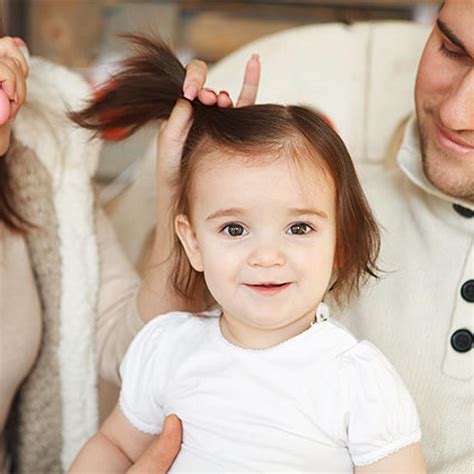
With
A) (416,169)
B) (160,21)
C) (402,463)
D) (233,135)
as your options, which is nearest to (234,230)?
(233,135)

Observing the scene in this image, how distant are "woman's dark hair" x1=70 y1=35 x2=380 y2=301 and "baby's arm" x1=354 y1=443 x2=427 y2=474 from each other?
24 cm

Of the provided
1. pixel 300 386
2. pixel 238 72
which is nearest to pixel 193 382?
pixel 300 386

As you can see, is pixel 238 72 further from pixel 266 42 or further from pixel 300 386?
pixel 300 386

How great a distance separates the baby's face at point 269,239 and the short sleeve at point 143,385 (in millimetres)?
173

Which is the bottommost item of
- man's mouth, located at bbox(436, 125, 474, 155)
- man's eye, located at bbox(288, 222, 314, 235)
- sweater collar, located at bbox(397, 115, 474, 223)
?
sweater collar, located at bbox(397, 115, 474, 223)

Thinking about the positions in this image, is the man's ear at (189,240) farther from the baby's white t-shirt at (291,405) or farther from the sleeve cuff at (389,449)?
the sleeve cuff at (389,449)

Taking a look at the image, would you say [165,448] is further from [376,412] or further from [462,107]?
[462,107]

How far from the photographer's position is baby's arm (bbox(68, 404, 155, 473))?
1.22 metres

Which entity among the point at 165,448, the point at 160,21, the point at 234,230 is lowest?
the point at 160,21

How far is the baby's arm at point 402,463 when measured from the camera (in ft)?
3.34

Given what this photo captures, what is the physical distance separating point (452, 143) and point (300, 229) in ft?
1.10

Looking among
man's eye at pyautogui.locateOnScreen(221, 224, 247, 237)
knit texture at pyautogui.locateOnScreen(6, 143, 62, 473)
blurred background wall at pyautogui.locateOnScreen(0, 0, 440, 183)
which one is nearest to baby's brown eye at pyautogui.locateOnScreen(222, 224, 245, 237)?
man's eye at pyautogui.locateOnScreen(221, 224, 247, 237)

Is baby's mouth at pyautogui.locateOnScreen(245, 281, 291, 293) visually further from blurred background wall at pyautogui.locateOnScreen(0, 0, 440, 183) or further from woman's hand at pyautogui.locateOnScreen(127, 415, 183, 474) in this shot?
blurred background wall at pyautogui.locateOnScreen(0, 0, 440, 183)

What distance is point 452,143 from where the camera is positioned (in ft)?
4.21
